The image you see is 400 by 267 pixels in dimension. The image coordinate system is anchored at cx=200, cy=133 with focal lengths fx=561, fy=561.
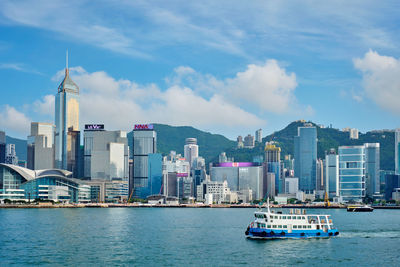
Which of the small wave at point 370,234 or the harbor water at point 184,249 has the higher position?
the harbor water at point 184,249


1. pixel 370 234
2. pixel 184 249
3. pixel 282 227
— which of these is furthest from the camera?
pixel 370 234

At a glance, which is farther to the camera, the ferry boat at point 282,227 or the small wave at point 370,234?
the small wave at point 370,234

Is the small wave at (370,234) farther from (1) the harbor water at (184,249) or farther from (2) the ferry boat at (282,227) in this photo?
(2) the ferry boat at (282,227)

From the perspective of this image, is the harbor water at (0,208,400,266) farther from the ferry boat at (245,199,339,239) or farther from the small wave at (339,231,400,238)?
the ferry boat at (245,199,339,239)

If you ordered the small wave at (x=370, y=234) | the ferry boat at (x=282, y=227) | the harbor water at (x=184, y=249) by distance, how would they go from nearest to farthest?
the harbor water at (x=184, y=249)
the ferry boat at (x=282, y=227)
the small wave at (x=370, y=234)

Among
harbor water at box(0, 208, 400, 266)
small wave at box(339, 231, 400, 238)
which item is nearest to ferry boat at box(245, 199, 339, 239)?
harbor water at box(0, 208, 400, 266)

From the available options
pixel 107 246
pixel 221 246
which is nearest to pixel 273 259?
pixel 221 246

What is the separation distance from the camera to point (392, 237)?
10881cm

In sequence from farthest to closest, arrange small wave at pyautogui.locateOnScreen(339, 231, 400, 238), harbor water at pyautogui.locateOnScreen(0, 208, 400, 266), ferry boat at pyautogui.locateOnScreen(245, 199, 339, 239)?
small wave at pyautogui.locateOnScreen(339, 231, 400, 238) < ferry boat at pyautogui.locateOnScreen(245, 199, 339, 239) < harbor water at pyautogui.locateOnScreen(0, 208, 400, 266)

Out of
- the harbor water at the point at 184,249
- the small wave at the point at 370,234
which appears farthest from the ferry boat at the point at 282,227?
the small wave at the point at 370,234

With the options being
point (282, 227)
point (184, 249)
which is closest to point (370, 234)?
point (282, 227)

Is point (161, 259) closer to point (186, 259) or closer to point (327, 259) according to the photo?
point (186, 259)

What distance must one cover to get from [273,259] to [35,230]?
59.3m

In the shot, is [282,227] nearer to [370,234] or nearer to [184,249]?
[184,249]
